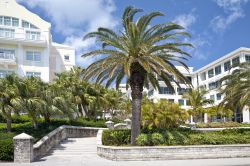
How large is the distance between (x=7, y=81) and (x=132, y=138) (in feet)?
30.2

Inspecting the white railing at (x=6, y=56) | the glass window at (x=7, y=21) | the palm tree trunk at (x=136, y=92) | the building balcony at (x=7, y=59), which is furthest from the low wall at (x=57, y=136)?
the glass window at (x=7, y=21)

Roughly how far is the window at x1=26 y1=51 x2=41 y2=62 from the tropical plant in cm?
2260

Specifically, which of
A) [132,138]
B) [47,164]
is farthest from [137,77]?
[47,164]

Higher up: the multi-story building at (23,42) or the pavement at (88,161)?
the multi-story building at (23,42)

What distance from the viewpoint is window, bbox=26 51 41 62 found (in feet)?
150

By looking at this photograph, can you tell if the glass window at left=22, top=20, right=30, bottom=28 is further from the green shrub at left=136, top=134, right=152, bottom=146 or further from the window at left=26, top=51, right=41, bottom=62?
the green shrub at left=136, top=134, right=152, bottom=146

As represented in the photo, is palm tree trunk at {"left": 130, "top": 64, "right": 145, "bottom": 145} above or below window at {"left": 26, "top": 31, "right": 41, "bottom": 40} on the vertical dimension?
below

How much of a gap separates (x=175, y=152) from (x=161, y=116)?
11864mm

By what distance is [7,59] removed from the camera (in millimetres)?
43375

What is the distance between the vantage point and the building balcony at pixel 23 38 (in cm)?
4381

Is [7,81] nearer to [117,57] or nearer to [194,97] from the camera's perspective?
[117,57]

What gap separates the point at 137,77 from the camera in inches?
777

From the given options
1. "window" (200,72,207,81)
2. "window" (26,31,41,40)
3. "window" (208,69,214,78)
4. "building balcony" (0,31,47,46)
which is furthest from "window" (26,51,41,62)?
"window" (200,72,207,81)

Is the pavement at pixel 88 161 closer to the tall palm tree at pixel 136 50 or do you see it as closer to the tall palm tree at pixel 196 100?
the tall palm tree at pixel 136 50
